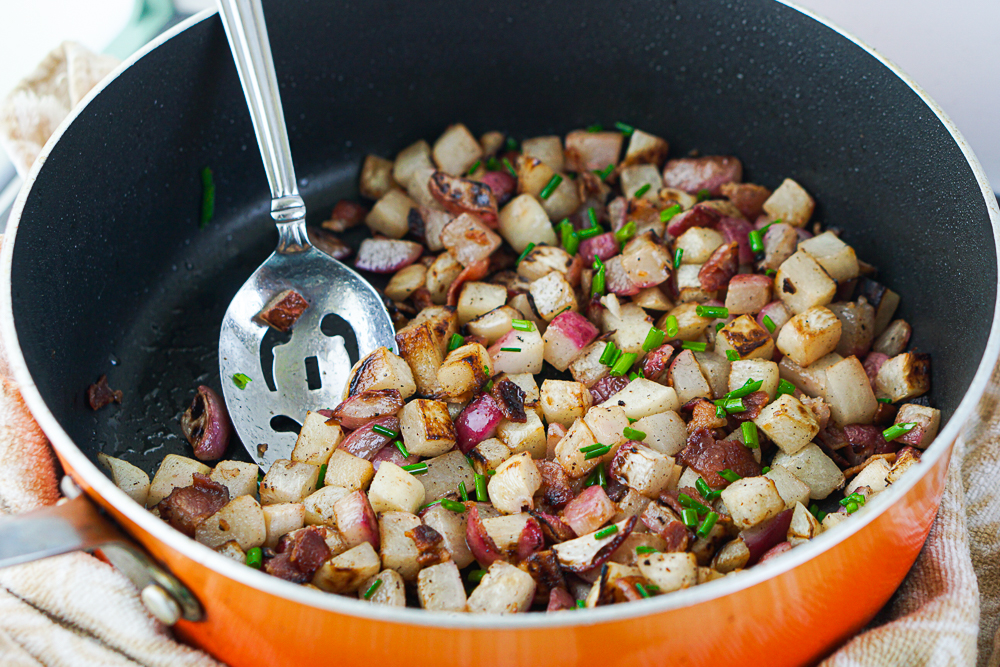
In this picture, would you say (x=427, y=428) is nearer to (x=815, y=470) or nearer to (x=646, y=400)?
(x=646, y=400)

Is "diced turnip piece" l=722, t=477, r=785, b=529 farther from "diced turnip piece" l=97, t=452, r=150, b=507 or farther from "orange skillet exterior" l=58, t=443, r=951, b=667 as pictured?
"diced turnip piece" l=97, t=452, r=150, b=507

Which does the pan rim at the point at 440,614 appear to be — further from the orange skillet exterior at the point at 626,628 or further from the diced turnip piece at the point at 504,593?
the diced turnip piece at the point at 504,593

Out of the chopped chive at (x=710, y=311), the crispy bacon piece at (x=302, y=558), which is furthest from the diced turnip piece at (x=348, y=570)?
the chopped chive at (x=710, y=311)

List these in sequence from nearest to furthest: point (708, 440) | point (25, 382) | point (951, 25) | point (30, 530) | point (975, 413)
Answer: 1. point (30, 530)
2. point (25, 382)
3. point (708, 440)
4. point (975, 413)
5. point (951, 25)

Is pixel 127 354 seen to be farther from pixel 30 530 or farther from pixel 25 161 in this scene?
pixel 30 530

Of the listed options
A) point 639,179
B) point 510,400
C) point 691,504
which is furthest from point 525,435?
point 639,179

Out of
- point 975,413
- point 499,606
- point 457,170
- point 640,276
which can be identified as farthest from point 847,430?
point 457,170
